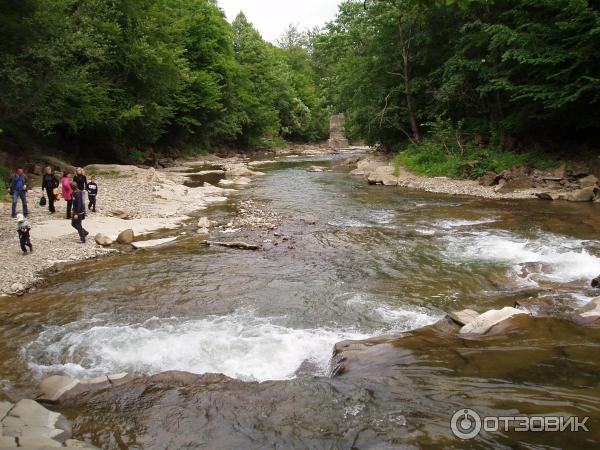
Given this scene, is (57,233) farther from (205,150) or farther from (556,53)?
(205,150)

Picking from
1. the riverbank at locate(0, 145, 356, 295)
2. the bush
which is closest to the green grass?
the bush

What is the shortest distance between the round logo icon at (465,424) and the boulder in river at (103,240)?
1099 cm

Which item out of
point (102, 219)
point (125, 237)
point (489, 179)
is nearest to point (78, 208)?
point (125, 237)

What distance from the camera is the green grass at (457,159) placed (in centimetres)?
2198

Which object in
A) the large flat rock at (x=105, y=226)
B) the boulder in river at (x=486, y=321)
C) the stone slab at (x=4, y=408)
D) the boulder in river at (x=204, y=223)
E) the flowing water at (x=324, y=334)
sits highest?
the large flat rock at (x=105, y=226)

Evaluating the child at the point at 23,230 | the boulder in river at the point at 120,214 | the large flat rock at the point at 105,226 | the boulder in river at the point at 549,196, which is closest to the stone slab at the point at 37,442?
the child at the point at 23,230

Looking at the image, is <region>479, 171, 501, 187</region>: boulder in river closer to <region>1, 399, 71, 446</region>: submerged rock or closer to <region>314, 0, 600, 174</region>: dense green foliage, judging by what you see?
<region>314, 0, 600, 174</region>: dense green foliage

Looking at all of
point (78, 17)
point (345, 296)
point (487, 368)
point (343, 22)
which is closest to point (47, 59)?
point (78, 17)

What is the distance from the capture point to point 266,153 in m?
58.1

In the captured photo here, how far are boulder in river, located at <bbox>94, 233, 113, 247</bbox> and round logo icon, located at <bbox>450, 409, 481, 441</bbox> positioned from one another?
433 inches

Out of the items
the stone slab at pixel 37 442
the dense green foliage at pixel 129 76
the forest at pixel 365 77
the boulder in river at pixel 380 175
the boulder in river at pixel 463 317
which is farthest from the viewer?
the boulder in river at pixel 380 175

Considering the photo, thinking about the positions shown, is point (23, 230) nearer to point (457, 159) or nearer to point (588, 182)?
point (588, 182)

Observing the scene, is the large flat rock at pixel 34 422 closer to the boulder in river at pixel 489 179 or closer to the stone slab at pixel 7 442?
the stone slab at pixel 7 442

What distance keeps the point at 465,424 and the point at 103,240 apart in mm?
11256
